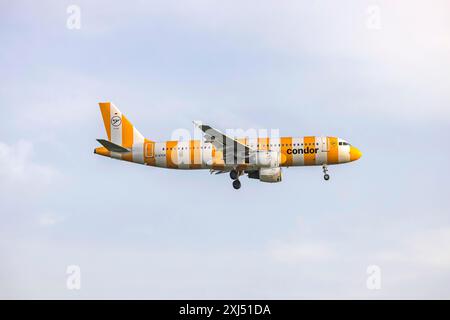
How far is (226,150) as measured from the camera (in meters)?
79.4

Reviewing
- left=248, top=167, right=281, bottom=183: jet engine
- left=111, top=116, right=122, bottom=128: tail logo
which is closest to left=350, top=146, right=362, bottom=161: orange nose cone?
left=248, top=167, right=281, bottom=183: jet engine

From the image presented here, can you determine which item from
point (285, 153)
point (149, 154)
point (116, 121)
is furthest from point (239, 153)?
point (116, 121)

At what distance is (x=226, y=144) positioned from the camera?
78.9m

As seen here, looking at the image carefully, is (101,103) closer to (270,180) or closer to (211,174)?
(211,174)

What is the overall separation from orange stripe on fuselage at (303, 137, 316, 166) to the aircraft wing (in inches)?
207

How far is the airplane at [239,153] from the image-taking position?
7894 cm

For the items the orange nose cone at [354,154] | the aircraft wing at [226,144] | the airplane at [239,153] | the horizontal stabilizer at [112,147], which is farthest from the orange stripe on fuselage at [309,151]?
the horizontal stabilizer at [112,147]

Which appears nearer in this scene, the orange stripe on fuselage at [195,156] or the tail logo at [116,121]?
the orange stripe on fuselage at [195,156]

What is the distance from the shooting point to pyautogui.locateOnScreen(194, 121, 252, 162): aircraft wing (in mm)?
77812

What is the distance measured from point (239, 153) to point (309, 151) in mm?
6624

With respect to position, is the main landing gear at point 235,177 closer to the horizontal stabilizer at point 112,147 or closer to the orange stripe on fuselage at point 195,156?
the orange stripe on fuselage at point 195,156

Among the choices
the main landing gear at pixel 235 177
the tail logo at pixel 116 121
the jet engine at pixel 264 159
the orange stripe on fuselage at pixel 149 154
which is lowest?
the main landing gear at pixel 235 177

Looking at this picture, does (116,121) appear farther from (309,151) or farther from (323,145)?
(323,145)

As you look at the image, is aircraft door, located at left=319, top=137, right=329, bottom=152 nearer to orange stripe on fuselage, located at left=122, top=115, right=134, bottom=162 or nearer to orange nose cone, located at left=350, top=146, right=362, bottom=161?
orange nose cone, located at left=350, top=146, right=362, bottom=161
